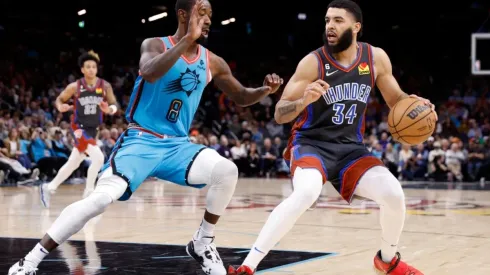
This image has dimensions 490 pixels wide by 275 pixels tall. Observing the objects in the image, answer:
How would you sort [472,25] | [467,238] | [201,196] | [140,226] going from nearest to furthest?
[467,238]
[140,226]
[201,196]
[472,25]

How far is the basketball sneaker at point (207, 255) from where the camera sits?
5633mm

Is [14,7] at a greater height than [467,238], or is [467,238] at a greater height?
[14,7]

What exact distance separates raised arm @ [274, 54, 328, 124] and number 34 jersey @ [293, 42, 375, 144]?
0.21 ft

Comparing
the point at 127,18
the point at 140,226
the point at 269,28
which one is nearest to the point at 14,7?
the point at 127,18

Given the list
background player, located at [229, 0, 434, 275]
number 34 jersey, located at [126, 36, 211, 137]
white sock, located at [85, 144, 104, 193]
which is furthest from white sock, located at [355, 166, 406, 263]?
white sock, located at [85, 144, 104, 193]

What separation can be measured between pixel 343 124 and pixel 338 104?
15cm

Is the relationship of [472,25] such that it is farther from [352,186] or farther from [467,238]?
[352,186]

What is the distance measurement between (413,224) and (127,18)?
20943mm

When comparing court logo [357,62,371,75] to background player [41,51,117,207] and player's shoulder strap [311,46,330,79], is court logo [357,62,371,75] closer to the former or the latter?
player's shoulder strap [311,46,330,79]

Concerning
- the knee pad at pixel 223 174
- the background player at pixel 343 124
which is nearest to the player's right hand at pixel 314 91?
the background player at pixel 343 124

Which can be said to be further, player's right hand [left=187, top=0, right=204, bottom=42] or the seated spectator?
the seated spectator

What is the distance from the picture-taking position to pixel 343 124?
5598mm

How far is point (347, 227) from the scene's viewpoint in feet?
27.9

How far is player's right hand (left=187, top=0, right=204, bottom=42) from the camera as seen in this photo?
16.9ft
